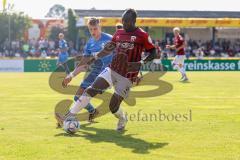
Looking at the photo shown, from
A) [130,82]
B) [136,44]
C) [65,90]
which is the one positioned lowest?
[65,90]

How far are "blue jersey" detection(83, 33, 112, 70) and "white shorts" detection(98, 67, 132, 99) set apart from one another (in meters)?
1.11

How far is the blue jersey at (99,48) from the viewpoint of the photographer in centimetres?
1091

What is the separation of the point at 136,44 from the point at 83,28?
48.6 metres

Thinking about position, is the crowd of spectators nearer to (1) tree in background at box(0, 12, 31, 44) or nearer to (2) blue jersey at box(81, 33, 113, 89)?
(1) tree in background at box(0, 12, 31, 44)

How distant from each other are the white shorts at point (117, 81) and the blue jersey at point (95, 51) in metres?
1.12

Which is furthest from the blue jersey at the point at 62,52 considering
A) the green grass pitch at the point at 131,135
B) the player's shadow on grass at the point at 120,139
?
the player's shadow on grass at the point at 120,139

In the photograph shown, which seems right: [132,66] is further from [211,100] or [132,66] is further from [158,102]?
[211,100]

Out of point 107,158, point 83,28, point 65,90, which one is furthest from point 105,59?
point 83,28

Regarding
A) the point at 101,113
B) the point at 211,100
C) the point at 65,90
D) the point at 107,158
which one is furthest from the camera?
the point at 65,90

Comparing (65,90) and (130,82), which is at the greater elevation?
(130,82)

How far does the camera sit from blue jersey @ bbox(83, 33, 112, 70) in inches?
429

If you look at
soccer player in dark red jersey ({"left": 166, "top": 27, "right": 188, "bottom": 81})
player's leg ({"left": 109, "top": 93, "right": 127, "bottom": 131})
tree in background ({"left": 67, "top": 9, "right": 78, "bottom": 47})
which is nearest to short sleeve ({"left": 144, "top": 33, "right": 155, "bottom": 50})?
player's leg ({"left": 109, "top": 93, "right": 127, "bottom": 131})

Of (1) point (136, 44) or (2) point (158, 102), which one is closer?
(1) point (136, 44)

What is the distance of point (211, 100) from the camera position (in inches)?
626
